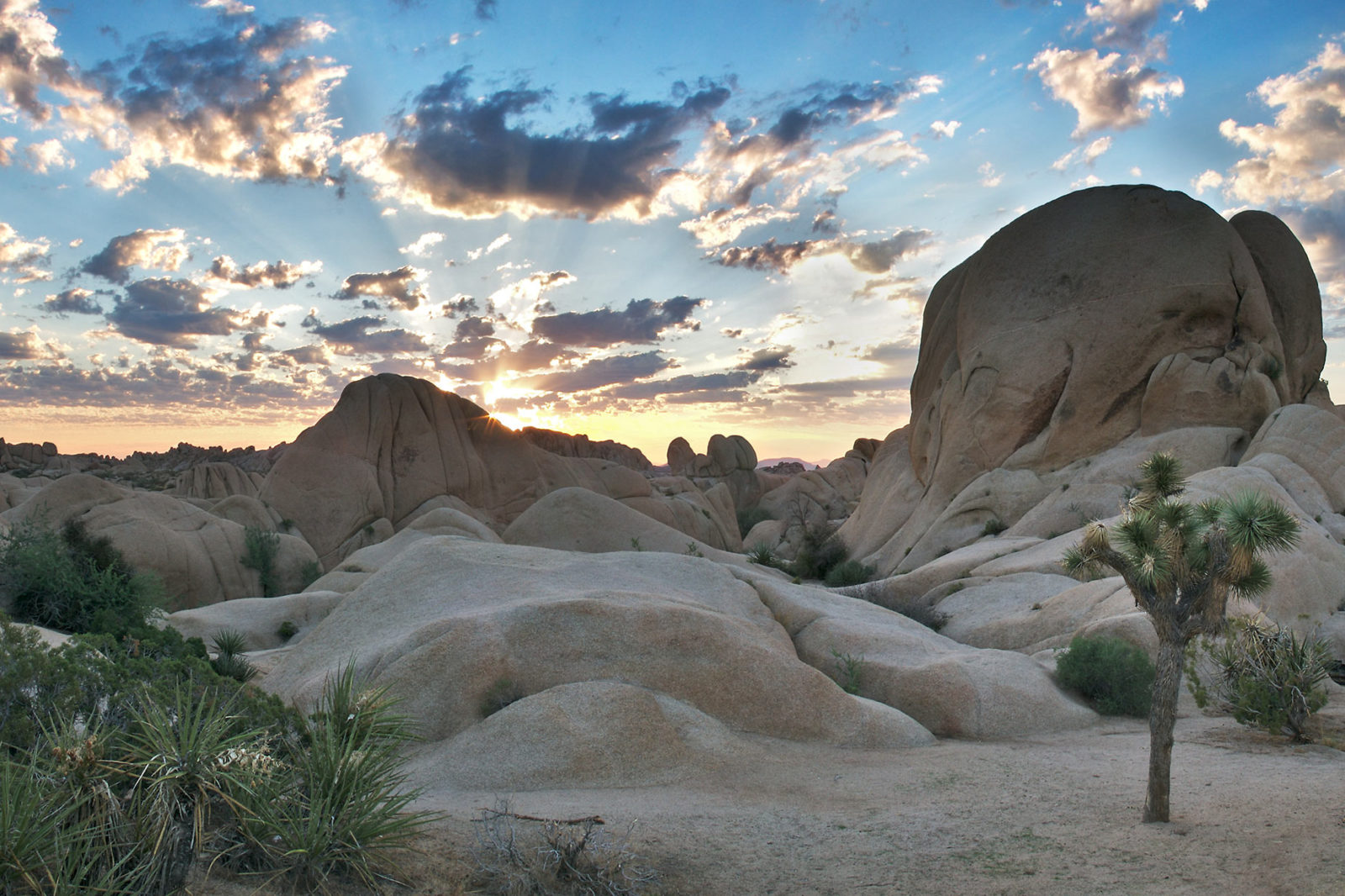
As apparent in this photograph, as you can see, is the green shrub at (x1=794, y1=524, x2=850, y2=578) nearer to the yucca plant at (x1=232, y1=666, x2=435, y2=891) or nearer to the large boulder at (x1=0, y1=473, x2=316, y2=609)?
the large boulder at (x1=0, y1=473, x2=316, y2=609)

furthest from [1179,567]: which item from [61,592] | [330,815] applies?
[61,592]

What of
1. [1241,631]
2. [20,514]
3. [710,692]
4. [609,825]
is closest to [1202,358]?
[1241,631]

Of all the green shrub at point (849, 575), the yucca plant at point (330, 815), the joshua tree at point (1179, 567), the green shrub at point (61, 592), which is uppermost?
the joshua tree at point (1179, 567)

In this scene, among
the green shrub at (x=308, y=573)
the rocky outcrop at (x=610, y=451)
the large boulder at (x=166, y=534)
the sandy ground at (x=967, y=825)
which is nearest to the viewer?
the sandy ground at (x=967, y=825)

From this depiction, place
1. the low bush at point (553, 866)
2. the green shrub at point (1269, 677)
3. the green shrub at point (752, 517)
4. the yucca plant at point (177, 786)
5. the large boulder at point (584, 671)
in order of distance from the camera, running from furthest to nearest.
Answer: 1. the green shrub at point (752, 517)
2. the green shrub at point (1269, 677)
3. the large boulder at point (584, 671)
4. the low bush at point (553, 866)
5. the yucca plant at point (177, 786)

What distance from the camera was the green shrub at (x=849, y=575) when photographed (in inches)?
1264

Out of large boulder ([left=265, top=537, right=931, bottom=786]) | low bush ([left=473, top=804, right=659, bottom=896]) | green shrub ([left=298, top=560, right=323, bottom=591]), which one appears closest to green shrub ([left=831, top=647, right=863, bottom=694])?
large boulder ([left=265, top=537, right=931, bottom=786])

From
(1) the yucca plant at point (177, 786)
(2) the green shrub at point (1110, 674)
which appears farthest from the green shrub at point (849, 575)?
(1) the yucca plant at point (177, 786)

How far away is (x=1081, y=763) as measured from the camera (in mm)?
9789

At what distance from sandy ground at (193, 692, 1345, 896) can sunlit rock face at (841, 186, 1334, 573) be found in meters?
18.0

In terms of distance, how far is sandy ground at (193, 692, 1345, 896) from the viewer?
590 centimetres

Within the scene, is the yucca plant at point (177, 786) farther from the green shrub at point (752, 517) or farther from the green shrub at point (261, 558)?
the green shrub at point (752, 517)

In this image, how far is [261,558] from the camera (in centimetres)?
2889

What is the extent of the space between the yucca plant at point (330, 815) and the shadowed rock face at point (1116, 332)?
29767mm
